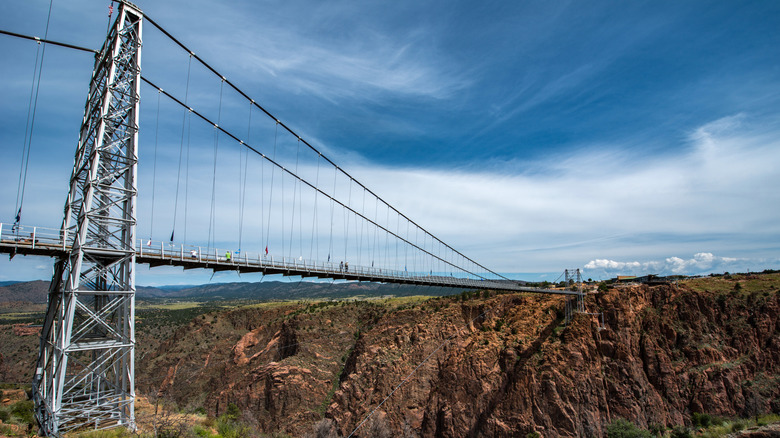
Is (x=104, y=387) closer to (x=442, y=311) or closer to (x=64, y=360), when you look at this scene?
(x=64, y=360)

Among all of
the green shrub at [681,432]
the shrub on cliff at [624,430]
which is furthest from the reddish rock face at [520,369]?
the green shrub at [681,432]

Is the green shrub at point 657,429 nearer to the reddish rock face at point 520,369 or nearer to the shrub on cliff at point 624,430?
the reddish rock face at point 520,369

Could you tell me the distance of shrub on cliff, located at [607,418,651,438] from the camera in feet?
89.6

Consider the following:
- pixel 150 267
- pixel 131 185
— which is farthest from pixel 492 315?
pixel 131 185

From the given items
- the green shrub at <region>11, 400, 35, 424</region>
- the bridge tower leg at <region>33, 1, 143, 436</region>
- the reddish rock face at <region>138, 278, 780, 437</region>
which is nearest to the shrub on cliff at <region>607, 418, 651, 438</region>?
the reddish rock face at <region>138, 278, 780, 437</region>

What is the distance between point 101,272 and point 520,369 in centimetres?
2878

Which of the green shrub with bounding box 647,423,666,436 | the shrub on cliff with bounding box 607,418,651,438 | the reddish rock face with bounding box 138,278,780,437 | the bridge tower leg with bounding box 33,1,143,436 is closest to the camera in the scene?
the bridge tower leg with bounding box 33,1,143,436

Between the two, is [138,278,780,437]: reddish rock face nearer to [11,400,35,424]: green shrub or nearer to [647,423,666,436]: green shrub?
[647,423,666,436]: green shrub

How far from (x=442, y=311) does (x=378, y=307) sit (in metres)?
11.0

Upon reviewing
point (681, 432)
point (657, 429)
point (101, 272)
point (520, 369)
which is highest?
point (101, 272)

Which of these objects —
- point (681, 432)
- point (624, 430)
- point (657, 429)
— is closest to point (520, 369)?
point (624, 430)

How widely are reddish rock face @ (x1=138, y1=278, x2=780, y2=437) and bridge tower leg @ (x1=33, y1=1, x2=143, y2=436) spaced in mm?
20495

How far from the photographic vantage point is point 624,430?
2805cm

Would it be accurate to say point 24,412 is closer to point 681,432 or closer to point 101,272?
point 101,272
